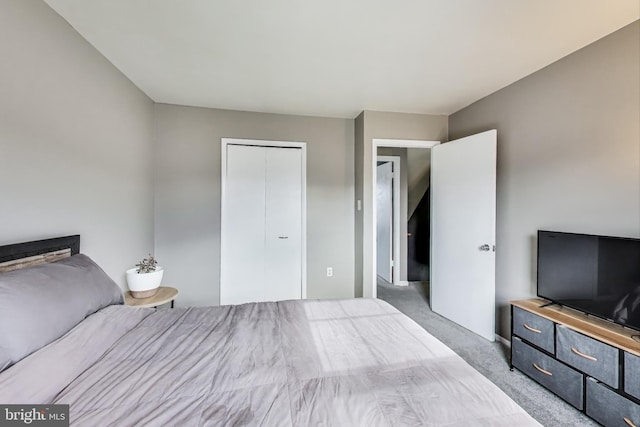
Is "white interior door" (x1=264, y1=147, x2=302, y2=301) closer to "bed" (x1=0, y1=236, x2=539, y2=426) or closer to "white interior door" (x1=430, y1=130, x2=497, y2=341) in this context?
"white interior door" (x1=430, y1=130, x2=497, y2=341)

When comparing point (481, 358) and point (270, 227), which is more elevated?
Answer: point (270, 227)

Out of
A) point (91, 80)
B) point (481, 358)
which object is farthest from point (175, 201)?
point (481, 358)

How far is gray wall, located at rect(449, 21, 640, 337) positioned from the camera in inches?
66.6

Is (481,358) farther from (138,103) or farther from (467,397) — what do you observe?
(138,103)

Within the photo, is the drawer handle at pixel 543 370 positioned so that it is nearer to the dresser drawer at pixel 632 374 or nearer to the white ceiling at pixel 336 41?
the dresser drawer at pixel 632 374

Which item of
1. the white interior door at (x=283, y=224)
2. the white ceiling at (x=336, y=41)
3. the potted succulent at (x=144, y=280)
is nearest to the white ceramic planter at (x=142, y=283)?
the potted succulent at (x=144, y=280)

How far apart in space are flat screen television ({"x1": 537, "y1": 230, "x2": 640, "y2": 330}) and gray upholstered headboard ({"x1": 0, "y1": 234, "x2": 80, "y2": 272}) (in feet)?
10.7

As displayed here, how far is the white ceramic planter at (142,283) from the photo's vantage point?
84.3 inches

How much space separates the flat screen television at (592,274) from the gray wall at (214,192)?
6.45ft

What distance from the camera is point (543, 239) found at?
81.6 inches

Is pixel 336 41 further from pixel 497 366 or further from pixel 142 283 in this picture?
pixel 497 366

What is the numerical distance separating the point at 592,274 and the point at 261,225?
9.59ft

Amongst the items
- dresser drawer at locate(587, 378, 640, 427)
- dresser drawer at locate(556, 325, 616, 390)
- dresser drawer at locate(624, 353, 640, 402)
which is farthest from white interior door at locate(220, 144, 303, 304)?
dresser drawer at locate(624, 353, 640, 402)

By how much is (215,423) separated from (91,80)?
2.32 m
